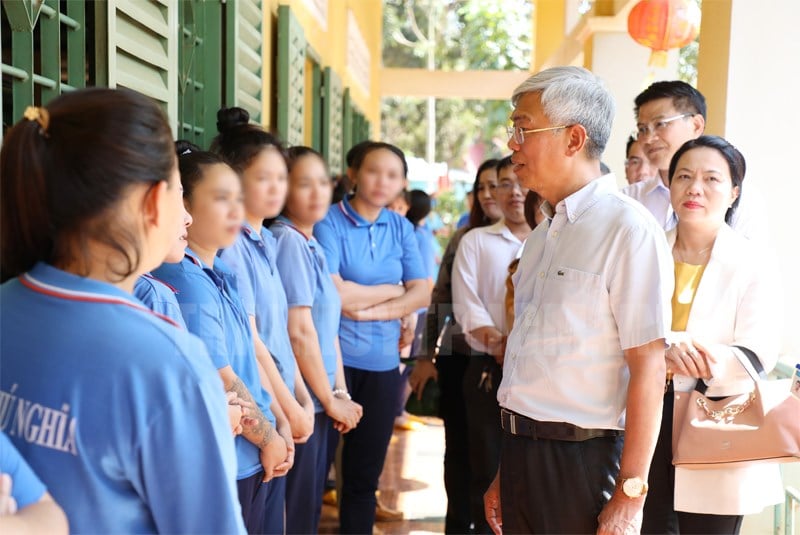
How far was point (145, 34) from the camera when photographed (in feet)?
7.55

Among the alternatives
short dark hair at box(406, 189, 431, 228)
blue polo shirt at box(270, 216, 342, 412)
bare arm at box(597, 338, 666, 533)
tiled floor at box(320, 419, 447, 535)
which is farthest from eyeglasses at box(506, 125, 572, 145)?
short dark hair at box(406, 189, 431, 228)

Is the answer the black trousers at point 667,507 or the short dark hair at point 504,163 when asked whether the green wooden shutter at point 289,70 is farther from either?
the black trousers at point 667,507

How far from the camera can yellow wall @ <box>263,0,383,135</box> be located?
4.04 meters

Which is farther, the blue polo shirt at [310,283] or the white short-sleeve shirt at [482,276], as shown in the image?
the white short-sleeve shirt at [482,276]

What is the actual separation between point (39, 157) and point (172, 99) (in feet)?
5.07

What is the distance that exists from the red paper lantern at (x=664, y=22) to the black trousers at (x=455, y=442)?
83.0 inches

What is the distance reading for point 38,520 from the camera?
0.91 meters

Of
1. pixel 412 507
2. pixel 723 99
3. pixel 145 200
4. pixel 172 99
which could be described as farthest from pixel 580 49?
pixel 145 200

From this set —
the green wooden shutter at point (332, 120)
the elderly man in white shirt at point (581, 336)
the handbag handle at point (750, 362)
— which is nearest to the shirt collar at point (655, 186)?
the handbag handle at point (750, 362)

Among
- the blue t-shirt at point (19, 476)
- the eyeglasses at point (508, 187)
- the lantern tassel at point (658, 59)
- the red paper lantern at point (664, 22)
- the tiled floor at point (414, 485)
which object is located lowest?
the tiled floor at point (414, 485)

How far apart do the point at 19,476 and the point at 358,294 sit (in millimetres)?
2387

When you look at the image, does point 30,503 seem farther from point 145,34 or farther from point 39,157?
point 145,34

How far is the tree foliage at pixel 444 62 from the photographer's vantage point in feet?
65.4

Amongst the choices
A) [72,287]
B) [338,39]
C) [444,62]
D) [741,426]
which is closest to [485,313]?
[741,426]
